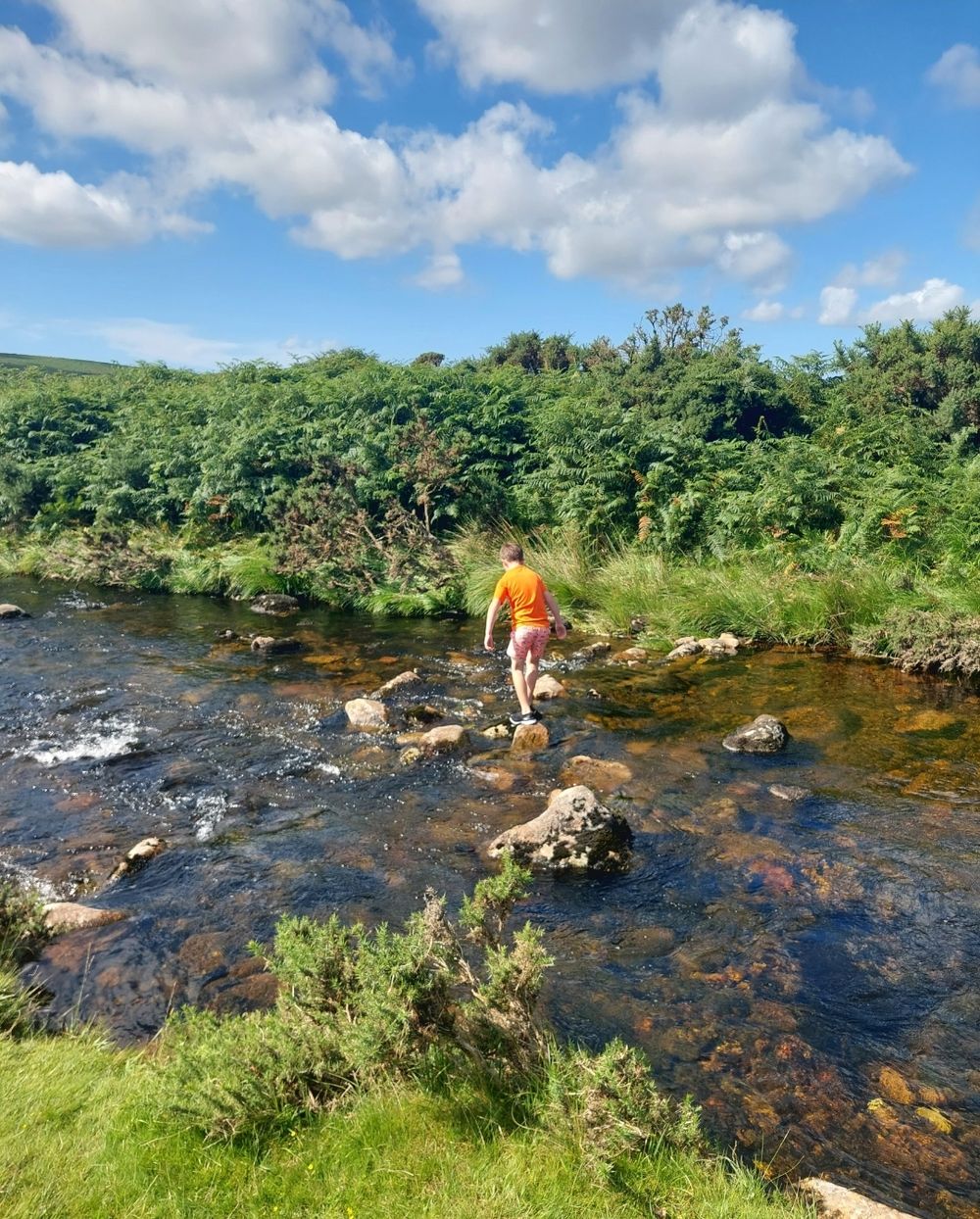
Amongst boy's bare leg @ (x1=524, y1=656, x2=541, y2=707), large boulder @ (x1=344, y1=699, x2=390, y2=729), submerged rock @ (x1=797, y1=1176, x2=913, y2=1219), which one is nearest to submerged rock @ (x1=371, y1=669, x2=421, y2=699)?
large boulder @ (x1=344, y1=699, x2=390, y2=729)

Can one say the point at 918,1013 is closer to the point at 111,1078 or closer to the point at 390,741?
the point at 111,1078

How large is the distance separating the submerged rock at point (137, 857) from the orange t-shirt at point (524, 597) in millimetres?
4877

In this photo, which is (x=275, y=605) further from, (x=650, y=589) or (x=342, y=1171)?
(x=342, y=1171)

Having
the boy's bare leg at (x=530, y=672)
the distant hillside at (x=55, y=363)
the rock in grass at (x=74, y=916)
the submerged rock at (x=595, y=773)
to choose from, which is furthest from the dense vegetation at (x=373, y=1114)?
the distant hillside at (x=55, y=363)

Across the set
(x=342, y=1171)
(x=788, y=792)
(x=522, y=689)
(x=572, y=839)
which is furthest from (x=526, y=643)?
(x=342, y=1171)

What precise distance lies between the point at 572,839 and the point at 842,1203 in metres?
3.33

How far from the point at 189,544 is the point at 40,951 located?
51.9ft

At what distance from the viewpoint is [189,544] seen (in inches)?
790

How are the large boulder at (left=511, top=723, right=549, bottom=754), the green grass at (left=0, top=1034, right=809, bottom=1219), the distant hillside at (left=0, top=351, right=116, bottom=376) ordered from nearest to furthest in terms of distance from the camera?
the green grass at (left=0, top=1034, right=809, bottom=1219) < the large boulder at (left=511, top=723, right=549, bottom=754) < the distant hillside at (left=0, top=351, right=116, bottom=376)

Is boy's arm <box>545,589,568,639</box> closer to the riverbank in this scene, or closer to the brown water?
the brown water

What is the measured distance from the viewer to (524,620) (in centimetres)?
1014

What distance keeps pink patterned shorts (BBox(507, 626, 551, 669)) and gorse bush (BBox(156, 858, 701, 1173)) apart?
6170 mm

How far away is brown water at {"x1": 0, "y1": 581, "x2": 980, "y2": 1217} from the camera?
4445 millimetres

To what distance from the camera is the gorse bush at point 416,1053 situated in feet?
11.0
